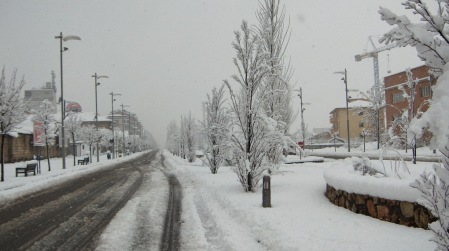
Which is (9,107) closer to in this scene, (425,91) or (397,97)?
(425,91)

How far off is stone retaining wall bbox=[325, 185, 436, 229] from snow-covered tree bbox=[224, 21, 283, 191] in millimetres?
3136

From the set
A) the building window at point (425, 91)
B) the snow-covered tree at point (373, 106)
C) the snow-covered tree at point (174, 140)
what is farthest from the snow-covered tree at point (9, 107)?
the building window at point (425, 91)

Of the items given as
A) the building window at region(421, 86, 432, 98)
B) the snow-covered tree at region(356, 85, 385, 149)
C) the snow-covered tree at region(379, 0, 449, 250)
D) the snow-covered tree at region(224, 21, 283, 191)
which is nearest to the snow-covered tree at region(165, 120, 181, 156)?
the snow-covered tree at region(356, 85, 385, 149)

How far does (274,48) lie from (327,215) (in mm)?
10019

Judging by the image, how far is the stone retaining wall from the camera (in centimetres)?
574

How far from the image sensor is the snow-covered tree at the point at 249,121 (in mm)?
10664

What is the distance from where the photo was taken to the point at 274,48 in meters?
15.6

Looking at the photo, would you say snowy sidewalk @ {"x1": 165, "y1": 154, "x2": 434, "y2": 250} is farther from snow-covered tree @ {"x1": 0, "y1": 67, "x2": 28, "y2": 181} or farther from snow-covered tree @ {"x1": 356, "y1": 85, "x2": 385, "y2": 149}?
snow-covered tree @ {"x1": 356, "y1": 85, "x2": 385, "y2": 149}

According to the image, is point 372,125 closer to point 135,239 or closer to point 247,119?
point 247,119

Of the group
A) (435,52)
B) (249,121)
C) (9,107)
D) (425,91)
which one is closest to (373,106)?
(425,91)

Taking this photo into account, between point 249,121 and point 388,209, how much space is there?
537 centimetres

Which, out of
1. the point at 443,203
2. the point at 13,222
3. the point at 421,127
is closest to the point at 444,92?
the point at 421,127

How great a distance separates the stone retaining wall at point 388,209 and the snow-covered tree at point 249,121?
3136 mm

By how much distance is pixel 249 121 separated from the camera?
11.0 m
